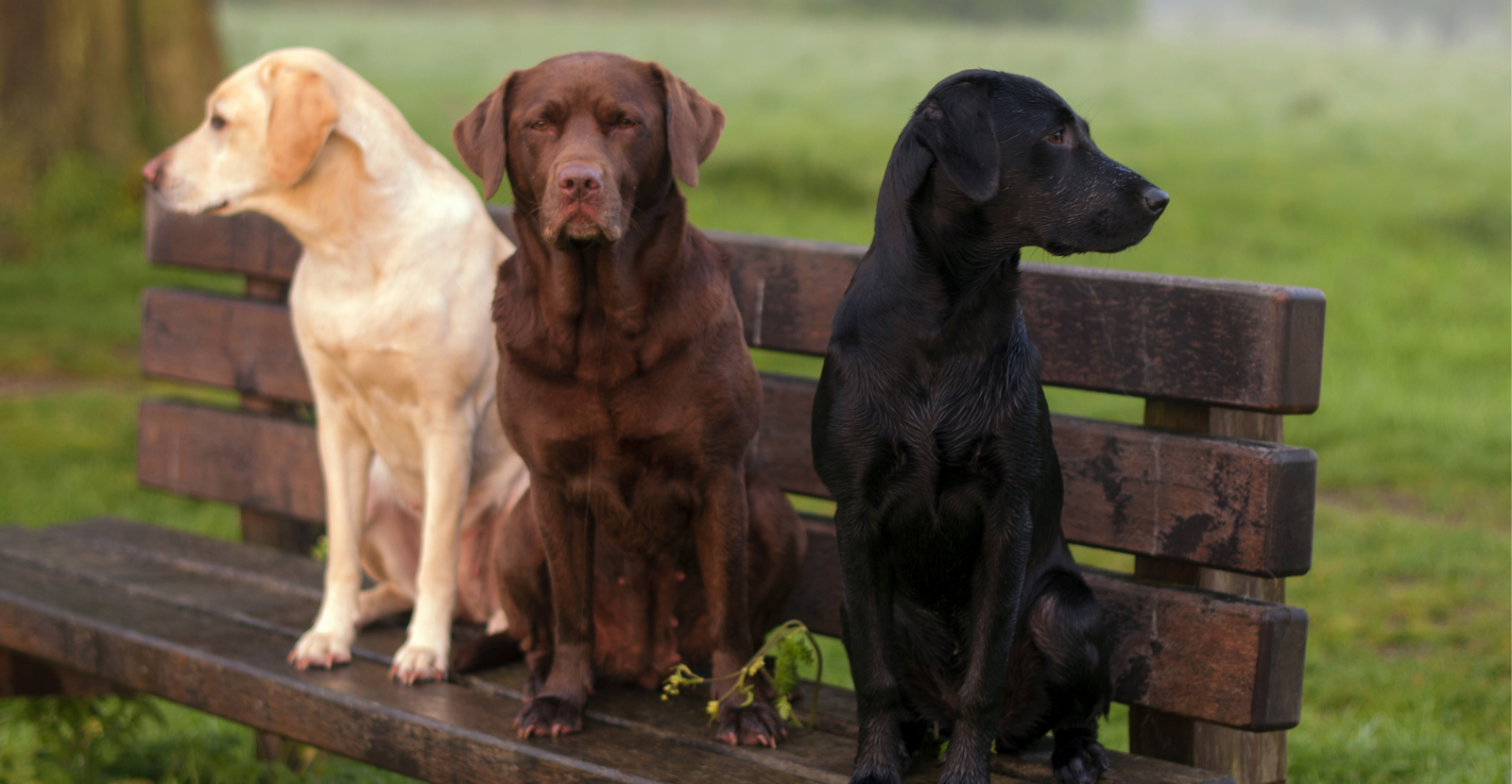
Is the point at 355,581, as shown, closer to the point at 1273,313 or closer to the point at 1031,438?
the point at 1031,438

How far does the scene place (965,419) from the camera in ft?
6.93

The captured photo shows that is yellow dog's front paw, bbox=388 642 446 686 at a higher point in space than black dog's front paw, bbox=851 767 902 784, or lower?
lower

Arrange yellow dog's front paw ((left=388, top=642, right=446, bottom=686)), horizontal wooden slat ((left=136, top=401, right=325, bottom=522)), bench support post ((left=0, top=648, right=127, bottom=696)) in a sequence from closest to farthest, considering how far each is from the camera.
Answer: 1. yellow dog's front paw ((left=388, top=642, right=446, bottom=686))
2. bench support post ((left=0, top=648, right=127, bottom=696))
3. horizontal wooden slat ((left=136, top=401, right=325, bottom=522))

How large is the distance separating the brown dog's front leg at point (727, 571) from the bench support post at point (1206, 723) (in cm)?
77

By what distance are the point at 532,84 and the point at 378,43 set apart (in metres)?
19.2

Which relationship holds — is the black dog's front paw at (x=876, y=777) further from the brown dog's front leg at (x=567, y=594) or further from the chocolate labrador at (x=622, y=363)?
the brown dog's front leg at (x=567, y=594)

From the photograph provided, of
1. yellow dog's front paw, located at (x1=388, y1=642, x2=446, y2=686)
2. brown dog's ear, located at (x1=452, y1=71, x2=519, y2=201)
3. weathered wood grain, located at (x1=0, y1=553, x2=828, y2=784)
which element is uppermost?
brown dog's ear, located at (x1=452, y1=71, x2=519, y2=201)

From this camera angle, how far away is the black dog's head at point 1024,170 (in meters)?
2.04

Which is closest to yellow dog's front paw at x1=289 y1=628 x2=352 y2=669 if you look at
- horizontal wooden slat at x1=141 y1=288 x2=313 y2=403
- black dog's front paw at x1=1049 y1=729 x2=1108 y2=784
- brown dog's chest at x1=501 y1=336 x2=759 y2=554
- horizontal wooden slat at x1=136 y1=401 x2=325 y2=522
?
brown dog's chest at x1=501 y1=336 x2=759 y2=554

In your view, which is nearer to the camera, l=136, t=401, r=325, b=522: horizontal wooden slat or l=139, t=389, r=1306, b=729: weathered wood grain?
l=139, t=389, r=1306, b=729: weathered wood grain

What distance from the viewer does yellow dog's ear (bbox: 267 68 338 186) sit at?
2859 millimetres

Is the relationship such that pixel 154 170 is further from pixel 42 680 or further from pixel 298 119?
pixel 42 680

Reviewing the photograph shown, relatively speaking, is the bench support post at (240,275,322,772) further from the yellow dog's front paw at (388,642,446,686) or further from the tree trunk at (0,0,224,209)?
the tree trunk at (0,0,224,209)

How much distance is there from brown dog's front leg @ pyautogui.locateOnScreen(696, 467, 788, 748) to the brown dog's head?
551 millimetres
